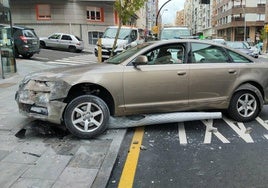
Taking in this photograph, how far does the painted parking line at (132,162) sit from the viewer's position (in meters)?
3.91

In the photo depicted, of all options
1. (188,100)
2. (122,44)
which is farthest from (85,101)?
(122,44)

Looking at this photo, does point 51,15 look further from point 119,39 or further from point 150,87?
point 150,87

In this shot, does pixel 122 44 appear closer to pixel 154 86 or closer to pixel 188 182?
pixel 154 86

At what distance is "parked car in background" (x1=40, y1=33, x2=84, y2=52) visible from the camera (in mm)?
29344

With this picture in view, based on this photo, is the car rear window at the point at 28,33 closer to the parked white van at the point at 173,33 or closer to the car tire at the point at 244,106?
the parked white van at the point at 173,33

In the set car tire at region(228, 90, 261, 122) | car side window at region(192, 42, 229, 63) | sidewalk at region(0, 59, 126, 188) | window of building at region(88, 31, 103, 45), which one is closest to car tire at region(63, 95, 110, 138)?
sidewalk at region(0, 59, 126, 188)

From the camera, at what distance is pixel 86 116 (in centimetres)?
538

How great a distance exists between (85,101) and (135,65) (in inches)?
41.3

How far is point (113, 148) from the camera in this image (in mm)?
4871

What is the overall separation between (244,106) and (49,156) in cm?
372

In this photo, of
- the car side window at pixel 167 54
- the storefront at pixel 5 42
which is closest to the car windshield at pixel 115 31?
the storefront at pixel 5 42

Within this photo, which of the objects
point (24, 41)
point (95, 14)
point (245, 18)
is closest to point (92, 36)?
point (95, 14)

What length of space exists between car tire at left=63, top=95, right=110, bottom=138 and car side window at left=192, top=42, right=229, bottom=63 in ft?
6.28

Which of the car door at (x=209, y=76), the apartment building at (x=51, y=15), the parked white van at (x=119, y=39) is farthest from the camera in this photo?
the apartment building at (x=51, y=15)
